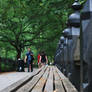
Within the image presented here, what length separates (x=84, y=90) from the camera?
369 centimetres

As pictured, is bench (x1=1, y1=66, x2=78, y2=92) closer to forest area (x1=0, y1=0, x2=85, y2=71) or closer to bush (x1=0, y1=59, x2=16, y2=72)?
forest area (x1=0, y1=0, x2=85, y2=71)

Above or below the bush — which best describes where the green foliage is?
above

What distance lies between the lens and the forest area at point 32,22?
22.4 m

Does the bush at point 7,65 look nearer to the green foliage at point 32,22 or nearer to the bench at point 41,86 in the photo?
the green foliage at point 32,22

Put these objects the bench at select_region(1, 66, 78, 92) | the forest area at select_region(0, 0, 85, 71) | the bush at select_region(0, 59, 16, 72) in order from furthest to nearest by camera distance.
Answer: the bush at select_region(0, 59, 16, 72) → the forest area at select_region(0, 0, 85, 71) → the bench at select_region(1, 66, 78, 92)

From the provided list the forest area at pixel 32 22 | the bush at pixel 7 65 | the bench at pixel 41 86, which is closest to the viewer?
the bench at pixel 41 86

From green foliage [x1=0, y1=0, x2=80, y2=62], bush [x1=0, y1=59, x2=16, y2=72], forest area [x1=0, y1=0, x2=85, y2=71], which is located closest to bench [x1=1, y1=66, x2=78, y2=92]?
forest area [x1=0, y1=0, x2=85, y2=71]

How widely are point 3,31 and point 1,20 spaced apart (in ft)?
14.4

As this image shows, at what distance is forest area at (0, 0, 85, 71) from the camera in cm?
2239

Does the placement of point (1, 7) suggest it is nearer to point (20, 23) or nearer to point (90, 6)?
point (20, 23)

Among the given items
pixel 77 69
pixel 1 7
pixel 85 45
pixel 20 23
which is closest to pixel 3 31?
pixel 20 23

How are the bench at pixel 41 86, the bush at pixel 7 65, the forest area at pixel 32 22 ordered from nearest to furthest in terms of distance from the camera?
the bench at pixel 41 86, the forest area at pixel 32 22, the bush at pixel 7 65

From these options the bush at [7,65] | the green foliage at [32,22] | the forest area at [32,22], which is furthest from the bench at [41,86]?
the bush at [7,65]

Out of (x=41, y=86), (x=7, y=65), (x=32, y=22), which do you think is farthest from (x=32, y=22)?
(x=41, y=86)
